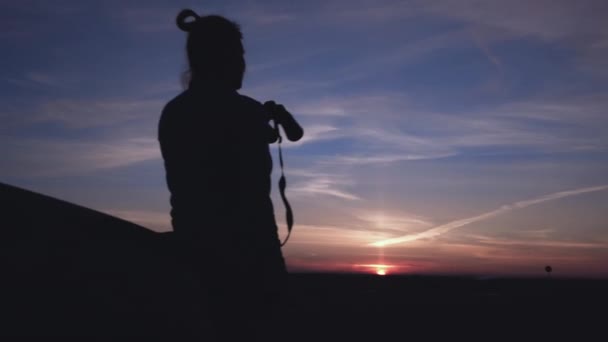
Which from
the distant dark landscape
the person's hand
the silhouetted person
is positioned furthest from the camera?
the person's hand

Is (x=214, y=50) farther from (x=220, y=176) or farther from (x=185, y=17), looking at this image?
(x=220, y=176)

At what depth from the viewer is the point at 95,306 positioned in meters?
1.66

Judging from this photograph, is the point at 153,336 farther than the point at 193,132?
No

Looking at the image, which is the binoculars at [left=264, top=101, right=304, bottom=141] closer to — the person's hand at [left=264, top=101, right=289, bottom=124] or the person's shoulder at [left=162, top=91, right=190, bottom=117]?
the person's hand at [left=264, top=101, right=289, bottom=124]

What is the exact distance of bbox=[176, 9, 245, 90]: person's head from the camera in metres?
2.69

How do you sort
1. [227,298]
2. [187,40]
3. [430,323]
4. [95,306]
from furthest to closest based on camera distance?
1. [430,323]
2. [187,40]
3. [227,298]
4. [95,306]

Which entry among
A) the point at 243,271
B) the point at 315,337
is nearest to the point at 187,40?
the point at 243,271

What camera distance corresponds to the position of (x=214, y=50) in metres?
2.69

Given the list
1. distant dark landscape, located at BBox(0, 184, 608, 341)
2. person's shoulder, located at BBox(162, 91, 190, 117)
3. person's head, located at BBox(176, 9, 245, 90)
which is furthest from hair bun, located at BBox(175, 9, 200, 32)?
distant dark landscape, located at BBox(0, 184, 608, 341)

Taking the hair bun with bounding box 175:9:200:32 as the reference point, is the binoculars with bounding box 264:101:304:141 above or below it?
below

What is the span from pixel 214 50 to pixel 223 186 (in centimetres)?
74

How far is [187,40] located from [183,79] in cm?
25

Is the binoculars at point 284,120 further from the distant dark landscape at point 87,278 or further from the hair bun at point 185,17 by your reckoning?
the distant dark landscape at point 87,278

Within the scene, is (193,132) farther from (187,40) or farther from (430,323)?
(430,323)
